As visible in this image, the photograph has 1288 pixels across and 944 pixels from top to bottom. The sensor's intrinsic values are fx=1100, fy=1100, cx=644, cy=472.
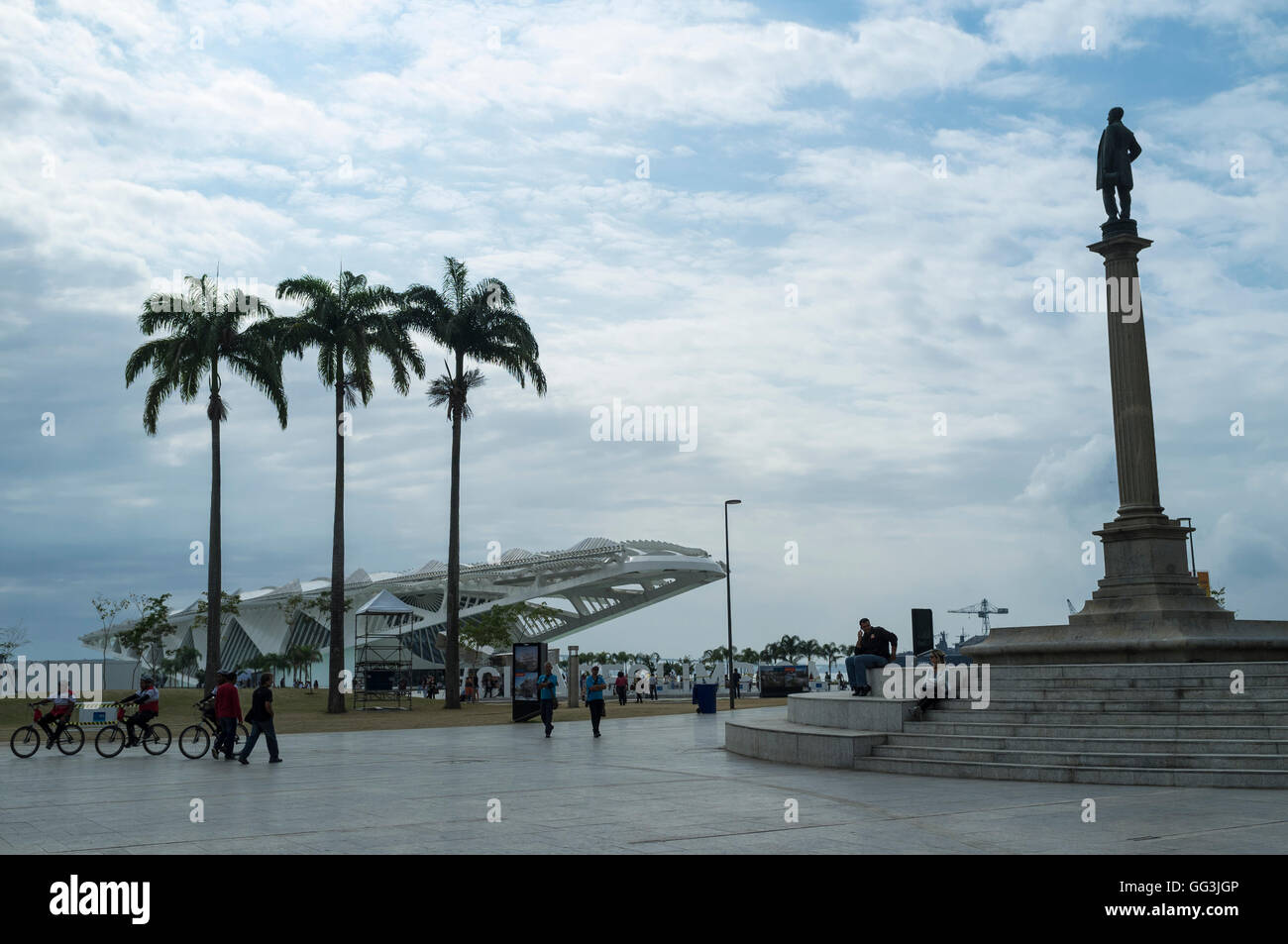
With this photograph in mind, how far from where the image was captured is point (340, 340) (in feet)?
129

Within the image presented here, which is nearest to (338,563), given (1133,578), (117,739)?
(117,739)

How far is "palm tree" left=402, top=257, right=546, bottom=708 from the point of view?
132 feet

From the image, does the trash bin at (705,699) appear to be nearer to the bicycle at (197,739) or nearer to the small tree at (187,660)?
the bicycle at (197,739)

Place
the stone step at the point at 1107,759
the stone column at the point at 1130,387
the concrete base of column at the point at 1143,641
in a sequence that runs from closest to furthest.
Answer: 1. the stone step at the point at 1107,759
2. the concrete base of column at the point at 1143,641
3. the stone column at the point at 1130,387

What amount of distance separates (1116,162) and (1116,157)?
0.16 metres

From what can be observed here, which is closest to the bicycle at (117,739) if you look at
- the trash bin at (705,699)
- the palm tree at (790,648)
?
the trash bin at (705,699)

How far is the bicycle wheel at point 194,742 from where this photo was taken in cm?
2078

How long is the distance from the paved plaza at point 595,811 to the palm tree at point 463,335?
73.8 feet

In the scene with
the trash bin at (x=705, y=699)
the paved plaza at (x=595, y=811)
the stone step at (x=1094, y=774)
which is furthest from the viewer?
the trash bin at (x=705, y=699)

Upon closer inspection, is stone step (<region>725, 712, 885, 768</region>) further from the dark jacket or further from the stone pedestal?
the dark jacket

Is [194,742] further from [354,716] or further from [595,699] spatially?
[354,716]

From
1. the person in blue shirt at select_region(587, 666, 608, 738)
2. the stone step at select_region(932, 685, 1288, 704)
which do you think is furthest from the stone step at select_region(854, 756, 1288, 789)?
the person in blue shirt at select_region(587, 666, 608, 738)

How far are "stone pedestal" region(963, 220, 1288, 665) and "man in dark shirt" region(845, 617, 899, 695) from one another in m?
1.94

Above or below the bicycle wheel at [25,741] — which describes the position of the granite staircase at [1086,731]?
above
